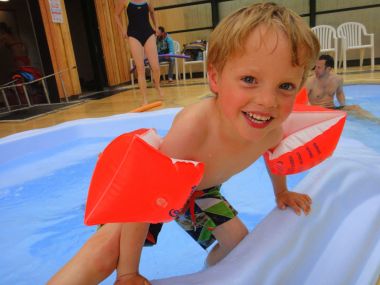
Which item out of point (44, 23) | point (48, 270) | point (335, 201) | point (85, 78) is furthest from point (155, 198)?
point (85, 78)

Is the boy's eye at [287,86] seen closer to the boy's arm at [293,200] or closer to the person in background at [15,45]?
the boy's arm at [293,200]

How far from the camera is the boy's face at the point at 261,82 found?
0.96 meters

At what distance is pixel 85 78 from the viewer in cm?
894

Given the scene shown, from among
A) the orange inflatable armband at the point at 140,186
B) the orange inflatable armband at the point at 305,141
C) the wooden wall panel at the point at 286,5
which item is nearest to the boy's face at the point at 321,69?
the orange inflatable armband at the point at 305,141

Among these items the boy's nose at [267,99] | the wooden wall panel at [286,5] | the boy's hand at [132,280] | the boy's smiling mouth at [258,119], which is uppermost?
the wooden wall panel at [286,5]

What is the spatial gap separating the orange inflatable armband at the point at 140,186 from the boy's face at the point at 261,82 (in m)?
0.21

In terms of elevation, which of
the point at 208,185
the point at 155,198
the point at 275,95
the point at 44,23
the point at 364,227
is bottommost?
the point at 364,227

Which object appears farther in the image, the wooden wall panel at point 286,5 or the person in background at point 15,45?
the wooden wall panel at point 286,5

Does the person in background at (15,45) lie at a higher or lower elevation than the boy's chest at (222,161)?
higher

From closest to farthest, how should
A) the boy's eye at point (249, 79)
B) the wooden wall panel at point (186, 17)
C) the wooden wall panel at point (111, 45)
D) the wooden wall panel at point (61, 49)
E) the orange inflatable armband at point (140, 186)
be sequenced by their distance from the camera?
the orange inflatable armband at point (140, 186)
the boy's eye at point (249, 79)
the wooden wall panel at point (61, 49)
the wooden wall panel at point (111, 45)
the wooden wall panel at point (186, 17)

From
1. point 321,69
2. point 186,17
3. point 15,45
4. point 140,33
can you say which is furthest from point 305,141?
point 186,17

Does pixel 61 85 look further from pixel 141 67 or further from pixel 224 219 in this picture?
pixel 224 219

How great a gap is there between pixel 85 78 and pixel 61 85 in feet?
7.32

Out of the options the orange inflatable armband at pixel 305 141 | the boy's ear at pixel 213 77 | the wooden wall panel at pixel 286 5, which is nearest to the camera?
the boy's ear at pixel 213 77
